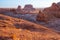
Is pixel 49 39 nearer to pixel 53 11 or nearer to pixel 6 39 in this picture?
pixel 6 39

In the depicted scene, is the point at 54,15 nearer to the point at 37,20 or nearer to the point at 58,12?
the point at 58,12

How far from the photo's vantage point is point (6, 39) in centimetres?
1159

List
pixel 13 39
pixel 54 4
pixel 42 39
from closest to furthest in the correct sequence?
pixel 13 39
pixel 42 39
pixel 54 4

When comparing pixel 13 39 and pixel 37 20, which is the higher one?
pixel 13 39

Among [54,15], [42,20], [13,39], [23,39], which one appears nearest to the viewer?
[13,39]

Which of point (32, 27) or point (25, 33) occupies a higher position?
point (25, 33)

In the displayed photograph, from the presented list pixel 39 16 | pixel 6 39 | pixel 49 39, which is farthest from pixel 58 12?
pixel 6 39

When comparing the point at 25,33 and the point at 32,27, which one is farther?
the point at 32,27

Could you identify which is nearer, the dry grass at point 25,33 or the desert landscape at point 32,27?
the dry grass at point 25,33

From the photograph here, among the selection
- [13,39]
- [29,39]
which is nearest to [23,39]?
[29,39]

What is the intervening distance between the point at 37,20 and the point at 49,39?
18.2m

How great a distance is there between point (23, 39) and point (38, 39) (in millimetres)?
1174

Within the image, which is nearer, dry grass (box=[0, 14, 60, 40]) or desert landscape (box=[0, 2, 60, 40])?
dry grass (box=[0, 14, 60, 40])

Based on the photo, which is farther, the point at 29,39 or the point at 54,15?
the point at 54,15
